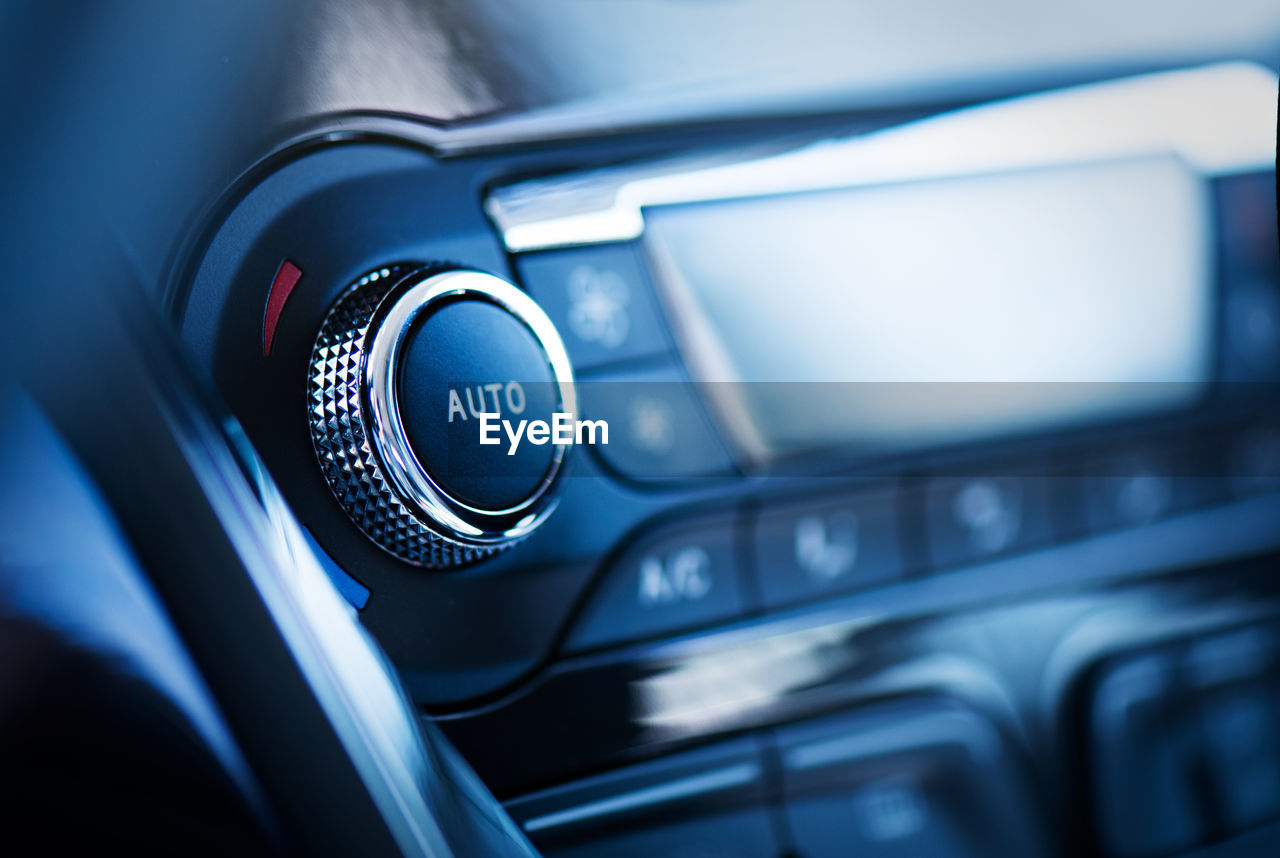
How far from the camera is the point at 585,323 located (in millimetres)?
419

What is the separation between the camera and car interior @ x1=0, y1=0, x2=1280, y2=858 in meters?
0.27

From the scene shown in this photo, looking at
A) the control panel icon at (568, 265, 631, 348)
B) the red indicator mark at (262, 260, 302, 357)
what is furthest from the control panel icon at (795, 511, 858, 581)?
the red indicator mark at (262, 260, 302, 357)

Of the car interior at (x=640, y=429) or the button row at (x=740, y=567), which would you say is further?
the button row at (x=740, y=567)

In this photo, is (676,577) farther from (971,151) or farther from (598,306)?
(971,151)

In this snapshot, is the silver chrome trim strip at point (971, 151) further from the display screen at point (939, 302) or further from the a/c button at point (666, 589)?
the a/c button at point (666, 589)

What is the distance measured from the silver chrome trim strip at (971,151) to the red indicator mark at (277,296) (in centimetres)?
8

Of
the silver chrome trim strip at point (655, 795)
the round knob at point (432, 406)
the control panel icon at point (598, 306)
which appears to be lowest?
the silver chrome trim strip at point (655, 795)

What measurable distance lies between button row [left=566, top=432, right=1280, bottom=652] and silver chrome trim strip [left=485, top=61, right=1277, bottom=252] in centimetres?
14

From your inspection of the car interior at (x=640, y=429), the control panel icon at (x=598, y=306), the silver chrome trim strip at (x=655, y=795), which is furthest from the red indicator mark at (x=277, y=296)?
the silver chrome trim strip at (x=655, y=795)

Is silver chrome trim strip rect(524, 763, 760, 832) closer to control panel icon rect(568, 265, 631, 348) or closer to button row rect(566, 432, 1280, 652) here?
button row rect(566, 432, 1280, 652)

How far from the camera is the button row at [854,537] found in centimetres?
44

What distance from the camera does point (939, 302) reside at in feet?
1.59

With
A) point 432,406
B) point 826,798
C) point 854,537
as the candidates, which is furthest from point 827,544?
point 432,406

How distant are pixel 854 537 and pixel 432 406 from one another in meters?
0.23
